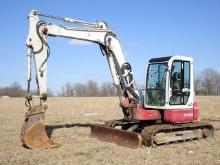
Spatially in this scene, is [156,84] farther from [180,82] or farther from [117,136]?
[117,136]

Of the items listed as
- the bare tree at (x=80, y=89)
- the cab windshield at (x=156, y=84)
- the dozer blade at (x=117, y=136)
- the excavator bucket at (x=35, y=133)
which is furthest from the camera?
the bare tree at (x=80, y=89)

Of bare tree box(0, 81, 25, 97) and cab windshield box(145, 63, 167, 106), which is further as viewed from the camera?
bare tree box(0, 81, 25, 97)

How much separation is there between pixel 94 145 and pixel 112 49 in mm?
3649

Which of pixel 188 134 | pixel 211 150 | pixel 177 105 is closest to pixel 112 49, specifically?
pixel 177 105

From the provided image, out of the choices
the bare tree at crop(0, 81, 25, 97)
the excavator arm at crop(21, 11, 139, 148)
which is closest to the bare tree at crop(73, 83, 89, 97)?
the bare tree at crop(0, 81, 25, 97)

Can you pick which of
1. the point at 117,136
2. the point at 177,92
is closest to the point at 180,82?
the point at 177,92

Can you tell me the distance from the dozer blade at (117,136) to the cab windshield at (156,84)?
164 cm

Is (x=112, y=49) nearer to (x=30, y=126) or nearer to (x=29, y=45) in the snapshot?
(x=29, y=45)

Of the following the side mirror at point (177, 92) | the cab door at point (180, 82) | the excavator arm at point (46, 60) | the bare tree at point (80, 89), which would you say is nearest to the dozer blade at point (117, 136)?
the excavator arm at point (46, 60)

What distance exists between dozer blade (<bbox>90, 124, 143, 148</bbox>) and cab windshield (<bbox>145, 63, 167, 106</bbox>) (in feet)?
5.38

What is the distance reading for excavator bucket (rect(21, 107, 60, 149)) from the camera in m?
11.6

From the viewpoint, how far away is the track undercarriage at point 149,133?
1191cm

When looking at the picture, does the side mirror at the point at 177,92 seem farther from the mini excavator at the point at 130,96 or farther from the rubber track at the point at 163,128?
the rubber track at the point at 163,128

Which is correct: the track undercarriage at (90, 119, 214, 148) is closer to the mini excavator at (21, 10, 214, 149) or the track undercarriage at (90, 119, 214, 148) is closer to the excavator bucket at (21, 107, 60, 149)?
the mini excavator at (21, 10, 214, 149)
